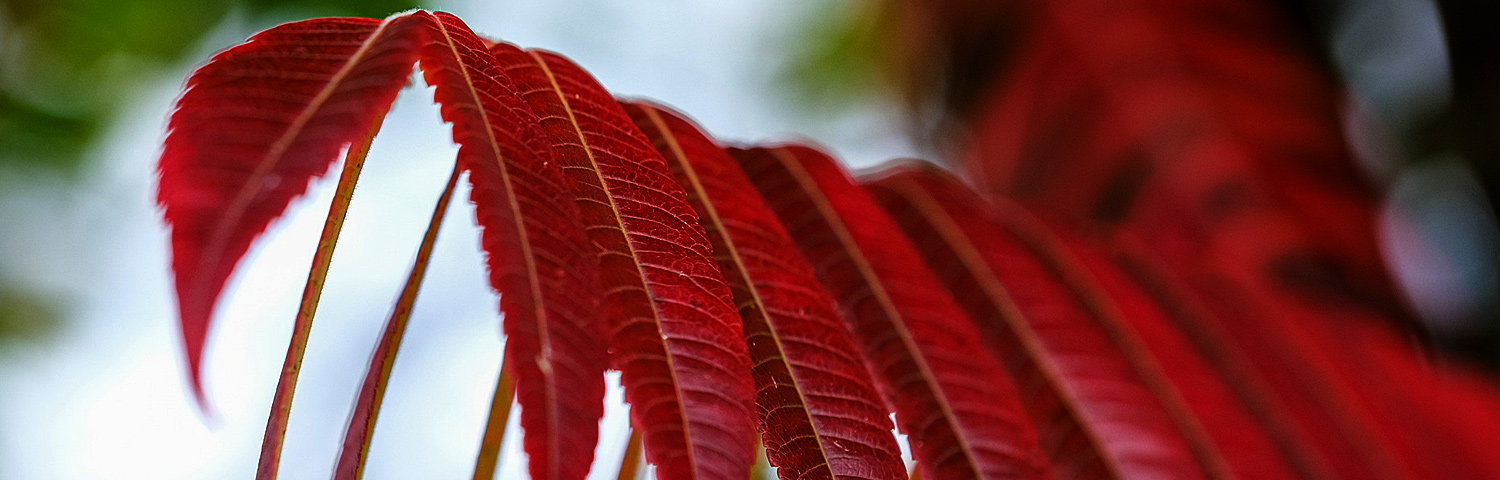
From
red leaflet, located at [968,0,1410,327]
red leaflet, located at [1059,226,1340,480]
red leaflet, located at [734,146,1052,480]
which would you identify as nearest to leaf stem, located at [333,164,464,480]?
red leaflet, located at [734,146,1052,480]

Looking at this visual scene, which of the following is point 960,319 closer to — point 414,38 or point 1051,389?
point 1051,389

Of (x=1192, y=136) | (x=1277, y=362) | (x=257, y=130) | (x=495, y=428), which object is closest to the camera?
(x=257, y=130)

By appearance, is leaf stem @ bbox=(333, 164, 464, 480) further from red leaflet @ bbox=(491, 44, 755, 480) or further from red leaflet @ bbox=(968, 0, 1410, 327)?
red leaflet @ bbox=(968, 0, 1410, 327)

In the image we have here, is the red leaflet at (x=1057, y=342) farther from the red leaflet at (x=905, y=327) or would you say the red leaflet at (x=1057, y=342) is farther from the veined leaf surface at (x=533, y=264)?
the veined leaf surface at (x=533, y=264)

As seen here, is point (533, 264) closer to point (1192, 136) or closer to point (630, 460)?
point (630, 460)

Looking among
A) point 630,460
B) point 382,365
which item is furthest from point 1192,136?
point 382,365

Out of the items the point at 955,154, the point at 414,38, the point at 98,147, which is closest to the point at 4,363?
the point at 98,147

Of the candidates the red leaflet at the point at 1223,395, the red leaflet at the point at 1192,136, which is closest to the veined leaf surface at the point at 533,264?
the red leaflet at the point at 1223,395
